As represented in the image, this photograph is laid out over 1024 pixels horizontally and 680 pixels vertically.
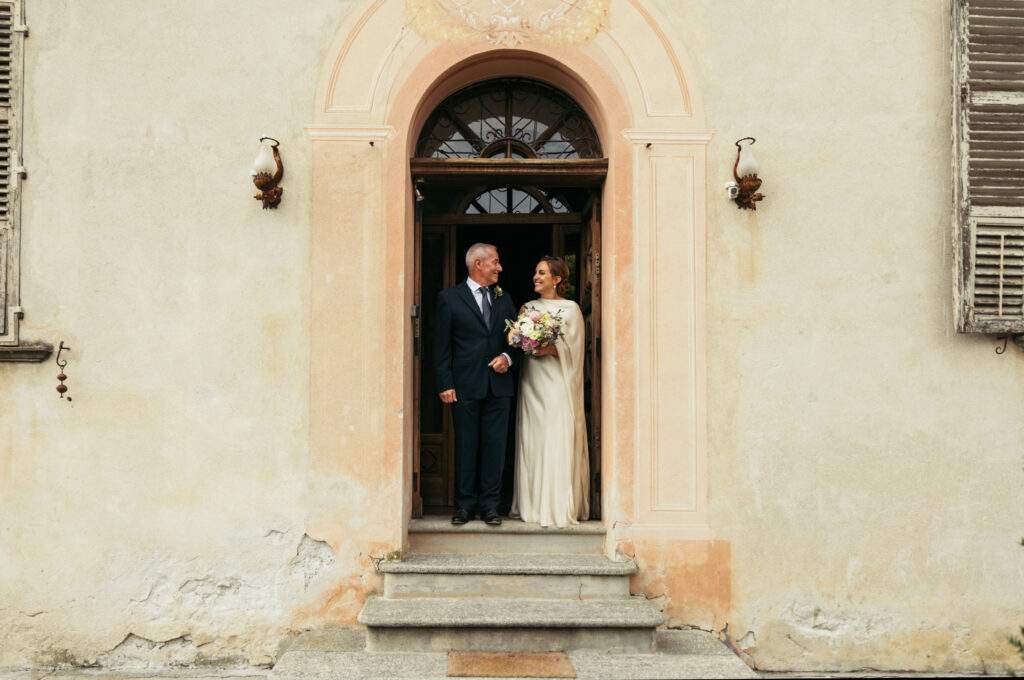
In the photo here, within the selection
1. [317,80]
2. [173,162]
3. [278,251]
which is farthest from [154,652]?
[317,80]

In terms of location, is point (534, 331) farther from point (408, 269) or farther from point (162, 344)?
point (162, 344)

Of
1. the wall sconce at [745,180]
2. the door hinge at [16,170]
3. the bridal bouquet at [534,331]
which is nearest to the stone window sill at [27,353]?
the door hinge at [16,170]

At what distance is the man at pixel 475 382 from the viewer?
6.27 metres

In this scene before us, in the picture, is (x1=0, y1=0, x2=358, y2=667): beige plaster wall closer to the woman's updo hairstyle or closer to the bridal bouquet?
the bridal bouquet

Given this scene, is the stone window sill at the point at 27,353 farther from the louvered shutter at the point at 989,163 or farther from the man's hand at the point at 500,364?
the louvered shutter at the point at 989,163

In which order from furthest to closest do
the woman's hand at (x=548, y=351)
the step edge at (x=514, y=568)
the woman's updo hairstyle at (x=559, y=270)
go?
the woman's updo hairstyle at (x=559, y=270) → the woman's hand at (x=548, y=351) → the step edge at (x=514, y=568)

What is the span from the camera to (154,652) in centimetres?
572

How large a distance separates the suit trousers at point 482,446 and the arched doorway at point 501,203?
34cm

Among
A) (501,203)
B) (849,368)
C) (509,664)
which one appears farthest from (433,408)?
(849,368)

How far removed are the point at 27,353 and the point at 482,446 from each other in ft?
10.6

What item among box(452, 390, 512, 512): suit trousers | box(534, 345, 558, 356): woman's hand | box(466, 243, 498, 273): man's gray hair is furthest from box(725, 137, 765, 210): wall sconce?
box(452, 390, 512, 512): suit trousers

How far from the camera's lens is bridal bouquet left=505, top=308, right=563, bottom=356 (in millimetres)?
6066

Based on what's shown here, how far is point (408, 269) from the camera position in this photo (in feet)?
19.8

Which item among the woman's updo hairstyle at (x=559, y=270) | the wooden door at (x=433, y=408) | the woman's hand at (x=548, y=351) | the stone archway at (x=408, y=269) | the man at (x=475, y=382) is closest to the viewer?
the stone archway at (x=408, y=269)
